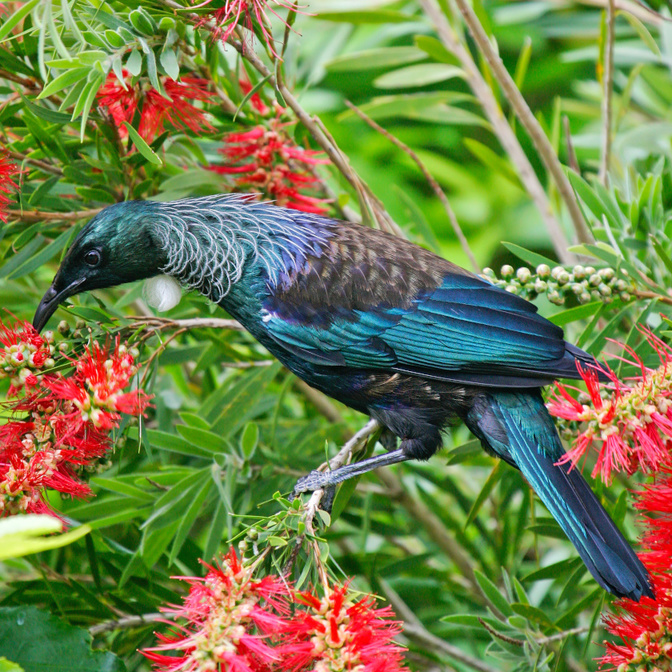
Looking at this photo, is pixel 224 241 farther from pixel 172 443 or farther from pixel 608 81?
pixel 608 81

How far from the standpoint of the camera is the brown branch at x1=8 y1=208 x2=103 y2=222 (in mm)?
1487

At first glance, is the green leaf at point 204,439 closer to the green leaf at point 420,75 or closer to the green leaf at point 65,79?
the green leaf at point 65,79

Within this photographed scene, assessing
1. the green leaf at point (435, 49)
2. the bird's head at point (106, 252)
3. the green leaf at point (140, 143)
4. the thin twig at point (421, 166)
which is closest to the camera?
the green leaf at point (140, 143)

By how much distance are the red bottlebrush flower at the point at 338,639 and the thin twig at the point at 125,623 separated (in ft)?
2.02

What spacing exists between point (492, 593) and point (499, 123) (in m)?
1.13

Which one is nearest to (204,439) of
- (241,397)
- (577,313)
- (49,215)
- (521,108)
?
(241,397)

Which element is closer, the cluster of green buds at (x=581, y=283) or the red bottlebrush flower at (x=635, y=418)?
the red bottlebrush flower at (x=635, y=418)

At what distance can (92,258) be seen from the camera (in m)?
1.50

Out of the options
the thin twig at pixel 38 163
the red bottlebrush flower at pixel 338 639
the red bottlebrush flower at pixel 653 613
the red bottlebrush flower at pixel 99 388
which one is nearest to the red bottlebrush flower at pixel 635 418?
the red bottlebrush flower at pixel 653 613

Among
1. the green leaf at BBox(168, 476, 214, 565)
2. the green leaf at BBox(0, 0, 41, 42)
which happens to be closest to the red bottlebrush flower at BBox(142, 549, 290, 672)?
the green leaf at BBox(168, 476, 214, 565)

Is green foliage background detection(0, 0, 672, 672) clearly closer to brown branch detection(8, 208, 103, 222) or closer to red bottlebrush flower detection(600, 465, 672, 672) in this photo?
brown branch detection(8, 208, 103, 222)

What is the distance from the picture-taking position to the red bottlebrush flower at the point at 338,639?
94 centimetres

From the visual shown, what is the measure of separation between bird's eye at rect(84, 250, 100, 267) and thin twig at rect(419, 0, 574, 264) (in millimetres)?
1042

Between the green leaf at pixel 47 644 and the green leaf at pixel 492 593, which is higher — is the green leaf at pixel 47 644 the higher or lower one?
the higher one
